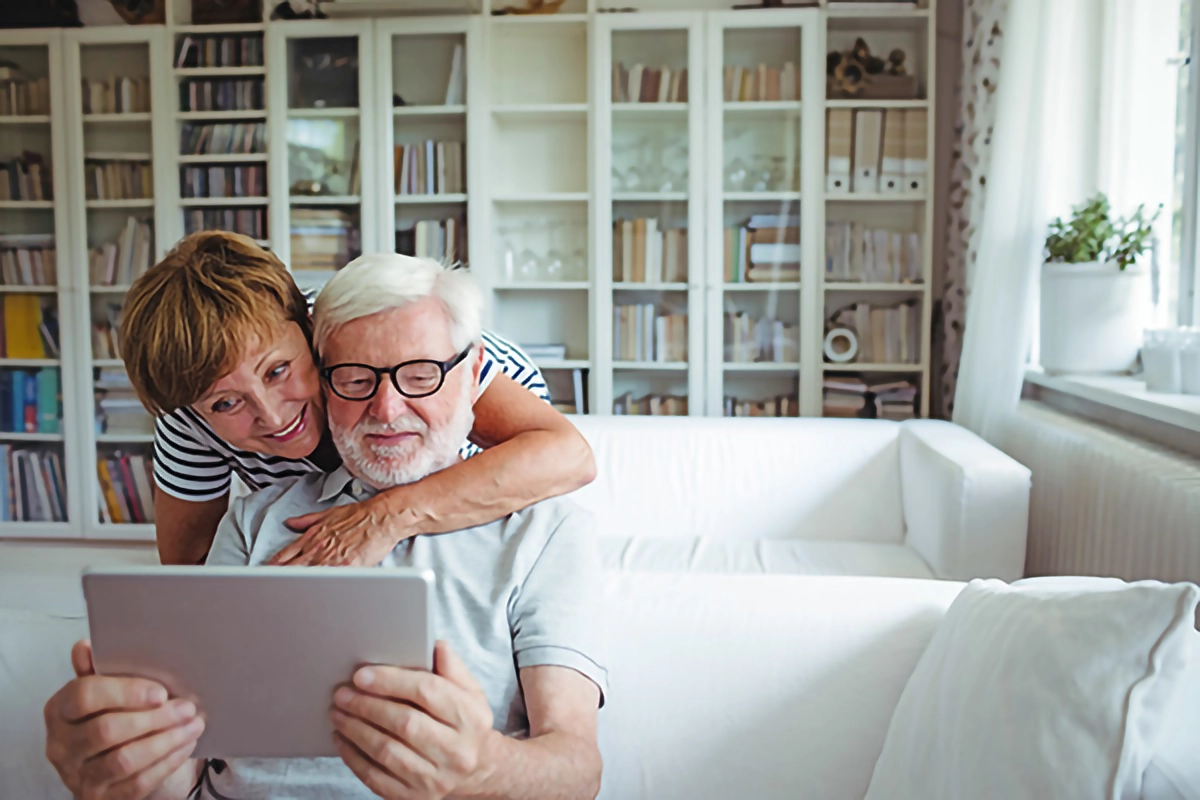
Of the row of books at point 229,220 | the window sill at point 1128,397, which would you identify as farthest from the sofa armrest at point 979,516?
the row of books at point 229,220

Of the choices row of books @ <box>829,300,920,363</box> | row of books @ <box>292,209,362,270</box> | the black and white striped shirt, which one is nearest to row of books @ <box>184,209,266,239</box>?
row of books @ <box>292,209,362,270</box>

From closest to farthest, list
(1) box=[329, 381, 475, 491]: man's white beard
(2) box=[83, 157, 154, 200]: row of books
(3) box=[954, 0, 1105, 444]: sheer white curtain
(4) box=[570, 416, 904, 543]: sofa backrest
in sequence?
(1) box=[329, 381, 475, 491]: man's white beard
(3) box=[954, 0, 1105, 444]: sheer white curtain
(4) box=[570, 416, 904, 543]: sofa backrest
(2) box=[83, 157, 154, 200]: row of books

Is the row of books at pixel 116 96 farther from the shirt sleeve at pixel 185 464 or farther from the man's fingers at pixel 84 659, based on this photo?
the man's fingers at pixel 84 659

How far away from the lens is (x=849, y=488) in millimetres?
2920

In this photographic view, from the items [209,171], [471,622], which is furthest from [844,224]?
[471,622]

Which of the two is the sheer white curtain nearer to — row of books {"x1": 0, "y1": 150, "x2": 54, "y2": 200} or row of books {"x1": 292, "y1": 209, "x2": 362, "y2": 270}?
row of books {"x1": 292, "y1": 209, "x2": 362, "y2": 270}

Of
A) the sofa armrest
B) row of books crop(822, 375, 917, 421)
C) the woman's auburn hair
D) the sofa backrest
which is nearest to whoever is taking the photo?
the woman's auburn hair

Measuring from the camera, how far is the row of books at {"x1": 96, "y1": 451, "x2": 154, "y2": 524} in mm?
4098

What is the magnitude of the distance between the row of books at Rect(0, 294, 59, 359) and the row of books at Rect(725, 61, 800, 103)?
2960 millimetres

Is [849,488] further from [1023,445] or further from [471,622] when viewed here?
[471,622]

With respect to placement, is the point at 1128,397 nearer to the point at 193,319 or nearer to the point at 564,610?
the point at 564,610

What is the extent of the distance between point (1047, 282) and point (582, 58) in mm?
2132

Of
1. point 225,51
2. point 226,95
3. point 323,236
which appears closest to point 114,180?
point 226,95

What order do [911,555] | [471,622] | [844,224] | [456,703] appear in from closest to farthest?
[456,703] → [471,622] → [911,555] → [844,224]
